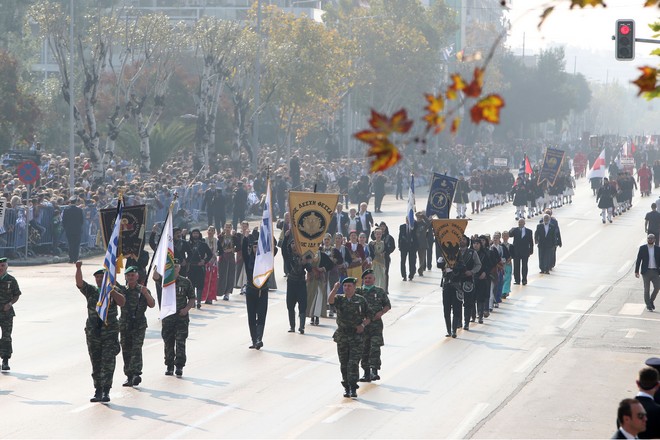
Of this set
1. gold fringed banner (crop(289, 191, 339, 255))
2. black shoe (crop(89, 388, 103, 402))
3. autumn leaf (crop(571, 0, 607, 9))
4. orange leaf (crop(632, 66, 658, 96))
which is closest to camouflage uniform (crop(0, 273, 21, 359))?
black shoe (crop(89, 388, 103, 402))

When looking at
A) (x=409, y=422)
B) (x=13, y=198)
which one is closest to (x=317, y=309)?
(x=409, y=422)

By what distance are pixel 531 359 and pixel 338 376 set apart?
362 centimetres

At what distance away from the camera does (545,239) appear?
113ft

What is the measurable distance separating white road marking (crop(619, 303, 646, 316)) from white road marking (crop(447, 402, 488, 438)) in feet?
38.1

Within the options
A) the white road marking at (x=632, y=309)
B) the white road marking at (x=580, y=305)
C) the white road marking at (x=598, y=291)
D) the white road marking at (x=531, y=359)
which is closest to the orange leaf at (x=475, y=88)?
the white road marking at (x=531, y=359)

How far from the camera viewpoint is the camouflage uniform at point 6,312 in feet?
60.9

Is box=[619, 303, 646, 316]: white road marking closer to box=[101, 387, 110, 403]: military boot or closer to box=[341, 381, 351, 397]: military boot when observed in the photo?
box=[341, 381, 351, 397]: military boot

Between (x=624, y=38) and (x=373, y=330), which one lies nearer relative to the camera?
(x=373, y=330)

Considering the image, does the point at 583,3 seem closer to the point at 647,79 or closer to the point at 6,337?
the point at 647,79

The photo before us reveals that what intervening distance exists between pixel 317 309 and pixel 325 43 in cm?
4209

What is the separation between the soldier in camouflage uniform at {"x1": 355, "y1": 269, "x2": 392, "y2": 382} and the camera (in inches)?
687

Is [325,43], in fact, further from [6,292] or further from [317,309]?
[6,292]

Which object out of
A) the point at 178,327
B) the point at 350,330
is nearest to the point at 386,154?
the point at 350,330

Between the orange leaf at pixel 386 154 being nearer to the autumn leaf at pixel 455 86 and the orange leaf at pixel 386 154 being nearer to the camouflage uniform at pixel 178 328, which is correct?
the autumn leaf at pixel 455 86
